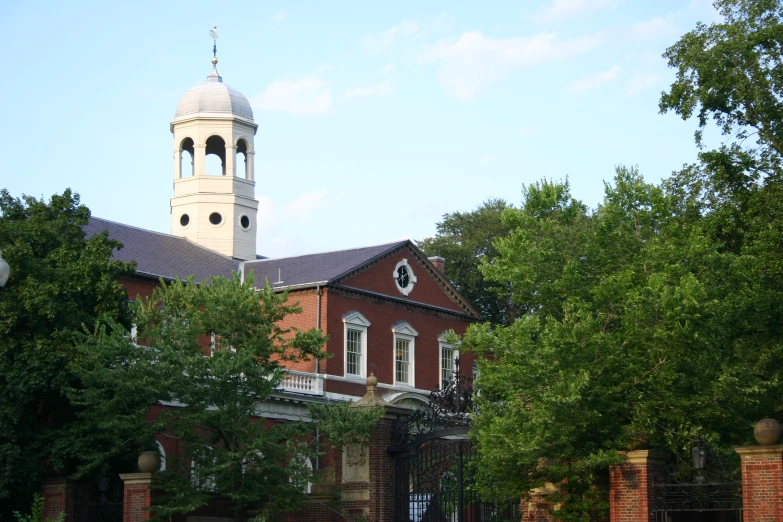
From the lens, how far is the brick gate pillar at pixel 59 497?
25859 mm

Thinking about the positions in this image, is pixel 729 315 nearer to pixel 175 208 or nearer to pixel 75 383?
pixel 75 383

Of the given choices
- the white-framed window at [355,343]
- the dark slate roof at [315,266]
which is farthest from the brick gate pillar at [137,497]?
the white-framed window at [355,343]

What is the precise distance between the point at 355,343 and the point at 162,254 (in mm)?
8220

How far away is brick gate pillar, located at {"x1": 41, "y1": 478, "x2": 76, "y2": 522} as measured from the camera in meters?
25.9

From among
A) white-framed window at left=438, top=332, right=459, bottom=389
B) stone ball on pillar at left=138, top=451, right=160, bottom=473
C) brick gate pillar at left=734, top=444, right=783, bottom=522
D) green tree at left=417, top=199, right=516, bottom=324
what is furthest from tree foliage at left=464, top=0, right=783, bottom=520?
green tree at left=417, top=199, right=516, bottom=324

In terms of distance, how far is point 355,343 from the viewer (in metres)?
44.6

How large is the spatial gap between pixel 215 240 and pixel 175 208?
2.59m

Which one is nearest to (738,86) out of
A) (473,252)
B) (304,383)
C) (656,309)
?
(656,309)

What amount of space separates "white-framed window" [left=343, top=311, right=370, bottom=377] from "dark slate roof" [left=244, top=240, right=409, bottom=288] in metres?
1.79

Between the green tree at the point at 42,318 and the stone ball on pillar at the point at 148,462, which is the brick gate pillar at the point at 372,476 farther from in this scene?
the green tree at the point at 42,318

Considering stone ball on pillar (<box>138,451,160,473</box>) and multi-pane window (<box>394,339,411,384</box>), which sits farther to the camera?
multi-pane window (<box>394,339,411,384</box>)

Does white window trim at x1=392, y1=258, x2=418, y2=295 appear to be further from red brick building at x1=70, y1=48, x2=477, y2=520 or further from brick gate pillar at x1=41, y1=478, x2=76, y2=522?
brick gate pillar at x1=41, y1=478, x2=76, y2=522

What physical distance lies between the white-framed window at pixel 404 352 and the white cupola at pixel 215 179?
862 cm

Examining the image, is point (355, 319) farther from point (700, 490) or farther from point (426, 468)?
point (700, 490)
